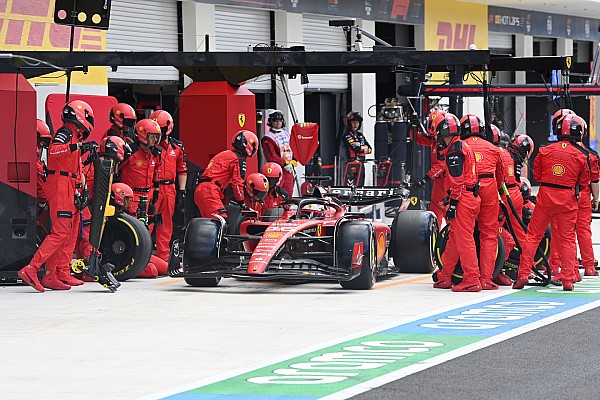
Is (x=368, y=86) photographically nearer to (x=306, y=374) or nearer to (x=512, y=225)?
(x=512, y=225)

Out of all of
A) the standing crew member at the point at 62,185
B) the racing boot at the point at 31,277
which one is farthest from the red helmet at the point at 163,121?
the racing boot at the point at 31,277

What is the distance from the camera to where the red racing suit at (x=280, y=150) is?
2139 cm

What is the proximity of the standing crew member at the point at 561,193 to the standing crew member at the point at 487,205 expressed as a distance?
14.2 inches

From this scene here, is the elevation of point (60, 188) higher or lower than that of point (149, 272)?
higher

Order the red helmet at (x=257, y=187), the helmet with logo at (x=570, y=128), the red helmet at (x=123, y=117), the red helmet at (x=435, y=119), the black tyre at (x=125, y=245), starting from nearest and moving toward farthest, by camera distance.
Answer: the helmet with logo at (x=570, y=128) → the black tyre at (x=125, y=245) → the red helmet at (x=435, y=119) → the red helmet at (x=257, y=187) → the red helmet at (x=123, y=117)

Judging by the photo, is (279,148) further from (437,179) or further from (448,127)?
(448,127)

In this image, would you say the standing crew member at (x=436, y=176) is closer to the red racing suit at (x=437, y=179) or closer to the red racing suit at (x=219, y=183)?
the red racing suit at (x=437, y=179)

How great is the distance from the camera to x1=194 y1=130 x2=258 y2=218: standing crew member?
1599 centimetres

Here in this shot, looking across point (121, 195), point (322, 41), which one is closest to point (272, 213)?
point (121, 195)

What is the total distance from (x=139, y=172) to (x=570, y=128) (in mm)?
5233

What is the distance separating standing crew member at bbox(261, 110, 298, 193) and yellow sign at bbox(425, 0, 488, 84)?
1182 centimetres

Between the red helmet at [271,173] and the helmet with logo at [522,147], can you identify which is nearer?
the red helmet at [271,173]

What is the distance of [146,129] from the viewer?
16562 mm

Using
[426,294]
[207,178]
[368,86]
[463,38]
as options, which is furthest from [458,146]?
[463,38]
